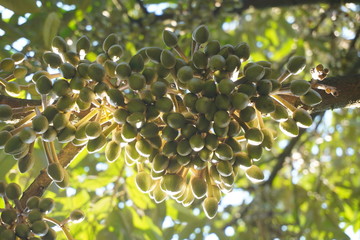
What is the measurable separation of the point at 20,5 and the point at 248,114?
109 cm

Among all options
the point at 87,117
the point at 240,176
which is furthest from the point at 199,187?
the point at 240,176

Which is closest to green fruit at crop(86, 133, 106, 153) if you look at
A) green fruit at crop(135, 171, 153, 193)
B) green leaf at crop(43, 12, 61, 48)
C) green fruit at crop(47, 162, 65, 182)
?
green fruit at crop(47, 162, 65, 182)

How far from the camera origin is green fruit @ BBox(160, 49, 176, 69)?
1.30 m

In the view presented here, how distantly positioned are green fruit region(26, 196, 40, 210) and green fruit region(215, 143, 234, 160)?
Result: 21.8 inches

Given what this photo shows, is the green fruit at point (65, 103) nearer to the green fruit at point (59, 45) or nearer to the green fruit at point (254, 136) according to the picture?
the green fruit at point (59, 45)

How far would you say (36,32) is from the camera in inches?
84.8

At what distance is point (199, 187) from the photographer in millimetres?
1384

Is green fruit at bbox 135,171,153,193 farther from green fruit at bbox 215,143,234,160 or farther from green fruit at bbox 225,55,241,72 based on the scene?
green fruit at bbox 225,55,241,72

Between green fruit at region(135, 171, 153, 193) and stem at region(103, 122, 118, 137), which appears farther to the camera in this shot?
green fruit at region(135, 171, 153, 193)

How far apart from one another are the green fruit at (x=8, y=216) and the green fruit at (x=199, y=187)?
534 mm

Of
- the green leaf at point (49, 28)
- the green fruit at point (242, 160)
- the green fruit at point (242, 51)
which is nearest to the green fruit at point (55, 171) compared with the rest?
the green fruit at point (242, 160)

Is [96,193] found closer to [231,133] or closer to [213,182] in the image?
[213,182]

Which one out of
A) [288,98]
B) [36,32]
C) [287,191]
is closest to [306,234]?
[287,191]

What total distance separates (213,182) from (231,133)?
23 cm
